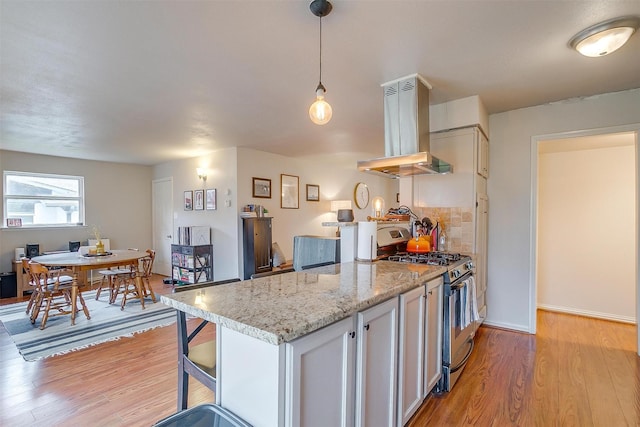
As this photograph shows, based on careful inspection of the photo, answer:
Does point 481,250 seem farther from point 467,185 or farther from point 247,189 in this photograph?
point 247,189

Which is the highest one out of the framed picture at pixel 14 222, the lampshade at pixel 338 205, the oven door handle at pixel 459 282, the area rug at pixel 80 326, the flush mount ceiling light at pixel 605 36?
the flush mount ceiling light at pixel 605 36

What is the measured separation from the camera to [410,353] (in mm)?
1767

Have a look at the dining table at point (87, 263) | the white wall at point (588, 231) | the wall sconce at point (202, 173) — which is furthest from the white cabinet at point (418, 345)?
the wall sconce at point (202, 173)

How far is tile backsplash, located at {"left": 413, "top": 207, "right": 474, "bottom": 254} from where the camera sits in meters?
3.11

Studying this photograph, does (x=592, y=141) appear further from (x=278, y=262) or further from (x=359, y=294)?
(x=278, y=262)

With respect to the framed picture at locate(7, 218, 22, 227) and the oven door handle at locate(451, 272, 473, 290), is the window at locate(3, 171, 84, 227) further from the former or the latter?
the oven door handle at locate(451, 272, 473, 290)

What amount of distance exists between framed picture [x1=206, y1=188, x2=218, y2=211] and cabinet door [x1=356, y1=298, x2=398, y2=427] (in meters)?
4.52

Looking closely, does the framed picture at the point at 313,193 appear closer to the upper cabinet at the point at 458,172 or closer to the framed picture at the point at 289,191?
the framed picture at the point at 289,191

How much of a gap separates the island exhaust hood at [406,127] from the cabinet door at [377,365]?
1.34m

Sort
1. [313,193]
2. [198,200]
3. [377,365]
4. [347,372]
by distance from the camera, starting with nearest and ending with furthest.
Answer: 1. [347,372]
2. [377,365]
3. [198,200]
4. [313,193]

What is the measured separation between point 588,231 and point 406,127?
122 inches

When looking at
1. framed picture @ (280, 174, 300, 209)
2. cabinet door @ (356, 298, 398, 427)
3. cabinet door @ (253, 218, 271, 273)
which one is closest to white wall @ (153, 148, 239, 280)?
cabinet door @ (253, 218, 271, 273)

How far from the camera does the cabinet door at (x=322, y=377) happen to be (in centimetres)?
103

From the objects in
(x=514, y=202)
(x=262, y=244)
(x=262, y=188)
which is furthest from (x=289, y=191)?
(x=514, y=202)
